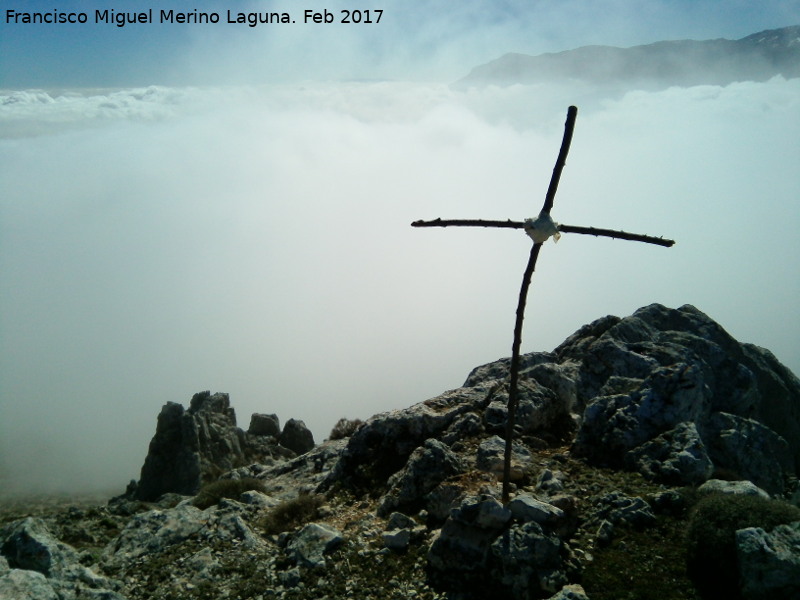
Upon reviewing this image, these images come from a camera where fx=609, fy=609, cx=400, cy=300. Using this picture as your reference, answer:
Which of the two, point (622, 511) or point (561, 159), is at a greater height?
point (561, 159)

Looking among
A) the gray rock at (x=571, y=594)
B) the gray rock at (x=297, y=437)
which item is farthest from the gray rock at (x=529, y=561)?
the gray rock at (x=297, y=437)

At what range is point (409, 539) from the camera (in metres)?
16.6

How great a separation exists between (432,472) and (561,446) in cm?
580

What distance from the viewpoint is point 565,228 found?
15789 mm

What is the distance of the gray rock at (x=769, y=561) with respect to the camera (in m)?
11.8

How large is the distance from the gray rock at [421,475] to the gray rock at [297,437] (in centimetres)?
4324

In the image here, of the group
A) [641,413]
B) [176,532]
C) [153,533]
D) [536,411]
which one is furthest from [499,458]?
[153,533]

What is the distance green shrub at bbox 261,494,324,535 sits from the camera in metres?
19.3

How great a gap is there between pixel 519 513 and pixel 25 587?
11273 mm

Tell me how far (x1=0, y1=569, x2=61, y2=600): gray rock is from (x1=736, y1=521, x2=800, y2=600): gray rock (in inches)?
584

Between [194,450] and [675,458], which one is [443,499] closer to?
[675,458]

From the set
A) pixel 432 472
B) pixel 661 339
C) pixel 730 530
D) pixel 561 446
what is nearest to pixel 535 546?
pixel 730 530

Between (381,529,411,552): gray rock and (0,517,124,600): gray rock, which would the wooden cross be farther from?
(0,517,124,600): gray rock

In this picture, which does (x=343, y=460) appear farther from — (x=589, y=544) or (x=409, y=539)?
(x=589, y=544)
